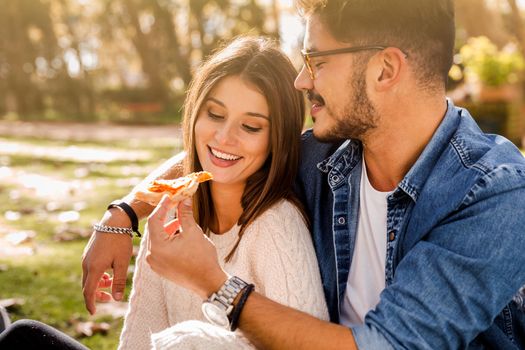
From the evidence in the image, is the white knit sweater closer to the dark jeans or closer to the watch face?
the watch face

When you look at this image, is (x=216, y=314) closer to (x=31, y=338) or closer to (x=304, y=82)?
(x=31, y=338)

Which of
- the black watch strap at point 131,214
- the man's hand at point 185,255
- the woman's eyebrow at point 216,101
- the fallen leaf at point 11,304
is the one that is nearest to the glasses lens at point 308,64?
the woman's eyebrow at point 216,101

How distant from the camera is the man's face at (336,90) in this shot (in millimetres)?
2564

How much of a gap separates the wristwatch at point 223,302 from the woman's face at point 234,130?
709 millimetres

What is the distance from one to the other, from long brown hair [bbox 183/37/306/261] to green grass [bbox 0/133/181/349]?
1451 mm

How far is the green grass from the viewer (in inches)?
161

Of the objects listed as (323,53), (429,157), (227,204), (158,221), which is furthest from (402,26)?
(158,221)

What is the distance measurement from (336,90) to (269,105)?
0.97 feet

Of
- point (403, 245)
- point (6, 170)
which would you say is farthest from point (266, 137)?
point (6, 170)

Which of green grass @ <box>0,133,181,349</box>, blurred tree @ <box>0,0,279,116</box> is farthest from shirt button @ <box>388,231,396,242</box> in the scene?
blurred tree @ <box>0,0,279,116</box>

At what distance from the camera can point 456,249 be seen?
205 centimetres

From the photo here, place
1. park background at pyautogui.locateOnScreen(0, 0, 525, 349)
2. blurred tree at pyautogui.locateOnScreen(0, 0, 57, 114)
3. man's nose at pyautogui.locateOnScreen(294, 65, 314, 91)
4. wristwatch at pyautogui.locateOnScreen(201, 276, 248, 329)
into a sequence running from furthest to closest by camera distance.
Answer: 1. blurred tree at pyautogui.locateOnScreen(0, 0, 57, 114)
2. park background at pyautogui.locateOnScreen(0, 0, 525, 349)
3. man's nose at pyautogui.locateOnScreen(294, 65, 314, 91)
4. wristwatch at pyautogui.locateOnScreen(201, 276, 248, 329)

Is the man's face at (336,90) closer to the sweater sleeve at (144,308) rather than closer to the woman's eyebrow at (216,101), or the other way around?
the woman's eyebrow at (216,101)

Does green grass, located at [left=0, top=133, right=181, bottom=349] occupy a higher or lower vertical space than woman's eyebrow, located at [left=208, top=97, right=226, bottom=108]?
lower
